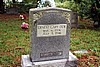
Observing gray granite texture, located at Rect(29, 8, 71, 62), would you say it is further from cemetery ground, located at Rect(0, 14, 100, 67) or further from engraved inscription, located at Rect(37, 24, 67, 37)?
cemetery ground, located at Rect(0, 14, 100, 67)

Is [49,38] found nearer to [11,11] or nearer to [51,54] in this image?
[51,54]

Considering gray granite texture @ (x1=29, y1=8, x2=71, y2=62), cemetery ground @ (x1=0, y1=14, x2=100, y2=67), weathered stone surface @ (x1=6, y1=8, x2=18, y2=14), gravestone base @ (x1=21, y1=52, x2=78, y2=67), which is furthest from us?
weathered stone surface @ (x1=6, y1=8, x2=18, y2=14)

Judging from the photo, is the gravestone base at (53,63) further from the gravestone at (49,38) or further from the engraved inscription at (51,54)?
the engraved inscription at (51,54)

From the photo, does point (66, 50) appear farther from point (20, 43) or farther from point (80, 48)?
point (20, 43)

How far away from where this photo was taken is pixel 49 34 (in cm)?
451

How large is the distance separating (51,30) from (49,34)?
0.31 feet

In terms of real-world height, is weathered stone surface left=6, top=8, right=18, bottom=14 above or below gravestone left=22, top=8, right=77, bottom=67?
below

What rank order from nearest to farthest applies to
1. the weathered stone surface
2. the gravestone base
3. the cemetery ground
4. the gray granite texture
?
the gray granite texture < the gravestone base < the cemetery ground < the weathered stone surface

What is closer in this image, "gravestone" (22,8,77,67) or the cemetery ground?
"gravestone" (22,8,77,67)

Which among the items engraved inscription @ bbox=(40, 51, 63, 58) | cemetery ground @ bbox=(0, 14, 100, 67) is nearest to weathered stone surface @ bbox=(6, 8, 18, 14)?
cemetery ground @ bbox=(0, 14, 100, 67)

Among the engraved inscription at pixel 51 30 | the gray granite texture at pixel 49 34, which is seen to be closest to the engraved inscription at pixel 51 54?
the gray granite texture at pixel 49 34

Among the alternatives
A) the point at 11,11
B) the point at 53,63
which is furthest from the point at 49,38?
the point at 11,11

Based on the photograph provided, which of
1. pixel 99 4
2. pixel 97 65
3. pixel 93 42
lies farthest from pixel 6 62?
pixel 99 4

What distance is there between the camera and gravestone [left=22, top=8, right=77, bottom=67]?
4.38 meters
